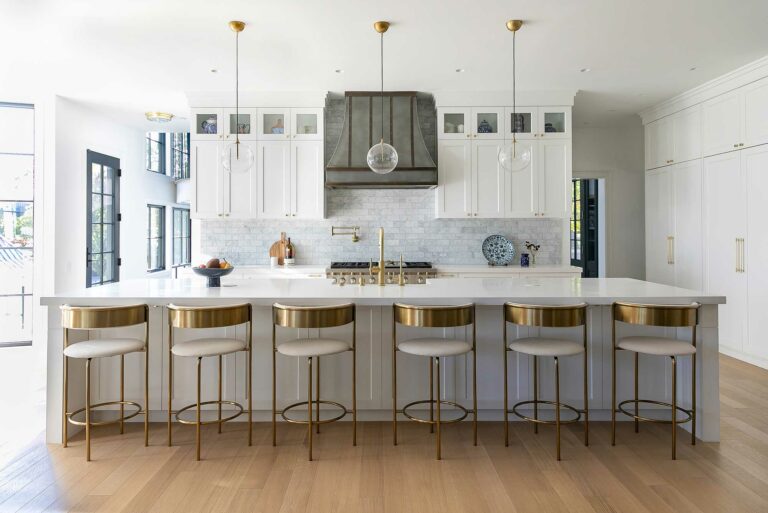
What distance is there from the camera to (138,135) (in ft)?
24.5

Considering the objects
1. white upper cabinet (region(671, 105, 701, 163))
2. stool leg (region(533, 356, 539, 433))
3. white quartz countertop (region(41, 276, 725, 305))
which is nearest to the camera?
white quartz countertop (region(41, 276, 725, 305))

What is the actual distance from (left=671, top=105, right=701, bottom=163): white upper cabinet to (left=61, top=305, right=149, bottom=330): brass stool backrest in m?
6.02

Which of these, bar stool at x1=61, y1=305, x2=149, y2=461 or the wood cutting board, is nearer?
bar stool at x1=61, y1=305, x2=149, y2=461

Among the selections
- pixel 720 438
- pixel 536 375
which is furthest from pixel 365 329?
pixel 720 438

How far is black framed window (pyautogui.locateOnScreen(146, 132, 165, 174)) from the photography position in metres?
8.68

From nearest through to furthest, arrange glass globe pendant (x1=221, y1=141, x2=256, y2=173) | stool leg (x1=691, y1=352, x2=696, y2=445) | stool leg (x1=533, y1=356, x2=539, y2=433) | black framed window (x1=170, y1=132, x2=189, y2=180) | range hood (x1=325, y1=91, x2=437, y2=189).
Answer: stool leg (x1=691, y1=352, x2=696, y2=445), stool leg (x1=533, y1=356, x2=539, y2=433), glass globe pendant (x1=221, y1=141, x2=256, y2=173), range hood (x1=325, y1=91, x2=437, y2=189), black framed window (x1=170, y1=132, x2=189, y2=180)

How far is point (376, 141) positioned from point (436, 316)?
333cm

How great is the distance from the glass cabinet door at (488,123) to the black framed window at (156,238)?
231 inches

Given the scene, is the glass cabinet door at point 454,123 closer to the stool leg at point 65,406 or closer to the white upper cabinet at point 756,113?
the white upper cabinet at point 756,113

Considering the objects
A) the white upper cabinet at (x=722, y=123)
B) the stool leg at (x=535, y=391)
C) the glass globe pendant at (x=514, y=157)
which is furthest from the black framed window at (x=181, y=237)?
the white upper cabinet at (x=722, y=123)

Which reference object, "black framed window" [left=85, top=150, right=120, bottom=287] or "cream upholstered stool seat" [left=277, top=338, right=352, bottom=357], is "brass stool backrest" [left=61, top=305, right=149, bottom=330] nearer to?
"cream upholstered stool seat" [left=277, top=338, right=352, bottom=357]

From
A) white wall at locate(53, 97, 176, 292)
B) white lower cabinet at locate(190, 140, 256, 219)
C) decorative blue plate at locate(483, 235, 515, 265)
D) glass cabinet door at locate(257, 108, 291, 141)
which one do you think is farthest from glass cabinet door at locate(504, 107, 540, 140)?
white wall at locate(53, 97, 176, 292)

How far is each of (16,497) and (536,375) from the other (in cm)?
295

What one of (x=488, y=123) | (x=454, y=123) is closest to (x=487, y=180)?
(x=488, y=123)
